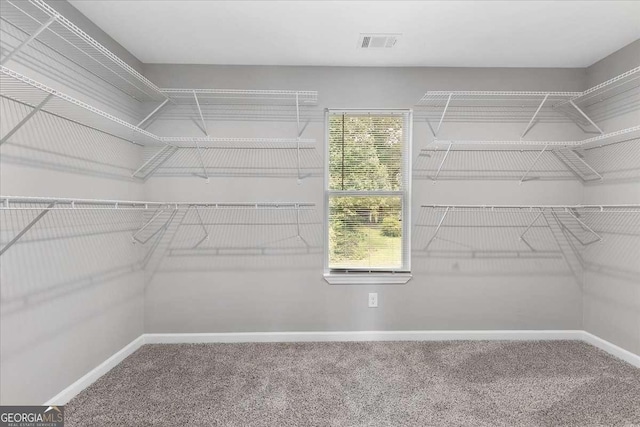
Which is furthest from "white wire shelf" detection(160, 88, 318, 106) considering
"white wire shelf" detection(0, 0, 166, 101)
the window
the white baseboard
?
the white baseboard

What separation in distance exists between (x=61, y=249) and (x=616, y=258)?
3.68 metres

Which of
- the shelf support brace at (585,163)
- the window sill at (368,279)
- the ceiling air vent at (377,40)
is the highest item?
the ceiling air vent at (377,40)

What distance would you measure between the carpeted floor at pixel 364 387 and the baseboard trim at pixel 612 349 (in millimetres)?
63

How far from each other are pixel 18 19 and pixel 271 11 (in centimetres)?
121

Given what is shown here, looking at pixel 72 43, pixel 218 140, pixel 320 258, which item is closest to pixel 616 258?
pixel 320 258

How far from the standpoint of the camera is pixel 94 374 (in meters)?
2.04

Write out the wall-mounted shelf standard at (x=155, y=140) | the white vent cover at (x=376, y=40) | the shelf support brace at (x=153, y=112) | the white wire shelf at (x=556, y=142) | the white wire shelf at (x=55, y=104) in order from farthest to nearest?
the shelf support brace at (x=153, y=112)
the white wire shelf at (x=556, y=142)
the white vent cover at (x=376, y=40)
the wall-mounted shelf standard at (x=155, y=140)
the white wire shelf at (x=55, y=104)

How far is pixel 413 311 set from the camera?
2699 millimetres

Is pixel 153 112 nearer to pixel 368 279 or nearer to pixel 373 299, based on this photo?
pixel 368 279

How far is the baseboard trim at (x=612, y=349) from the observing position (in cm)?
225

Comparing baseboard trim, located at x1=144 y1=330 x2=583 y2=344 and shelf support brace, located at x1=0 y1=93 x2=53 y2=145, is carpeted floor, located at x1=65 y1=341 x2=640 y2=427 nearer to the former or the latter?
baseboard trim, located at x1=144 y1=330 x2=583 y2=344

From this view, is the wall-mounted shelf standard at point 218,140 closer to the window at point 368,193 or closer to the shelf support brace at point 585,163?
the window at point 368,193

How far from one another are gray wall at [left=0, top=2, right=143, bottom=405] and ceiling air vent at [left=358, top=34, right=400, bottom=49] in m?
1.72

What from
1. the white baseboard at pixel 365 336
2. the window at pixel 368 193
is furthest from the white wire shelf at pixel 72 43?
the white baseboard at pixel 365 336
